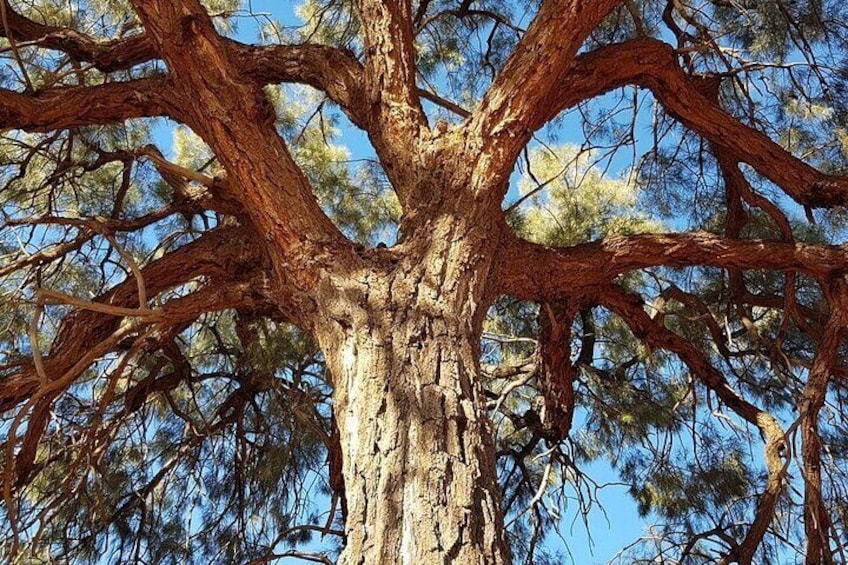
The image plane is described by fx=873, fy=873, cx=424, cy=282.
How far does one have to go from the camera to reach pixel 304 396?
2908 millimetres

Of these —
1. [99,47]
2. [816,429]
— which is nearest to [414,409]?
[816,429]

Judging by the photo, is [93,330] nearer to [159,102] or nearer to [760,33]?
[159,102]

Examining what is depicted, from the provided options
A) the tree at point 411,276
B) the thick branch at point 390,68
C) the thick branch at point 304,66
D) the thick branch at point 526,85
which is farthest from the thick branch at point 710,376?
the thick branch at point 304,66

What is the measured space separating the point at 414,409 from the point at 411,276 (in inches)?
14.0

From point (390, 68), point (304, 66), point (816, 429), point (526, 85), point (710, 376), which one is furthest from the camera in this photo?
point (710, 376)

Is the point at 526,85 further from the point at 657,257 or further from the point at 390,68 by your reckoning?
the point at 657,257

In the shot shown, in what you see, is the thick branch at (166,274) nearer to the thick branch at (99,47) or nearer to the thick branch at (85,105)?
the thick branch at (85,105)

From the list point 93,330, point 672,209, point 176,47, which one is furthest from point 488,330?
point 176,47

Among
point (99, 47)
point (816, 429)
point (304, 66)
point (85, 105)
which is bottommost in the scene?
point (816, 429)

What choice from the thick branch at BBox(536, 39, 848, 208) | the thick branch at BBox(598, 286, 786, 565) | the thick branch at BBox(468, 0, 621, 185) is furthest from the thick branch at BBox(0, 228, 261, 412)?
the thick branch at BBox(598, 286, 786, 565)

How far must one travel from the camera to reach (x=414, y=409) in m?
1.62

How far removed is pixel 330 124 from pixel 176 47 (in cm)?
239

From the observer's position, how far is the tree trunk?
146cm

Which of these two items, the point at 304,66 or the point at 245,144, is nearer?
the point at 245,144
